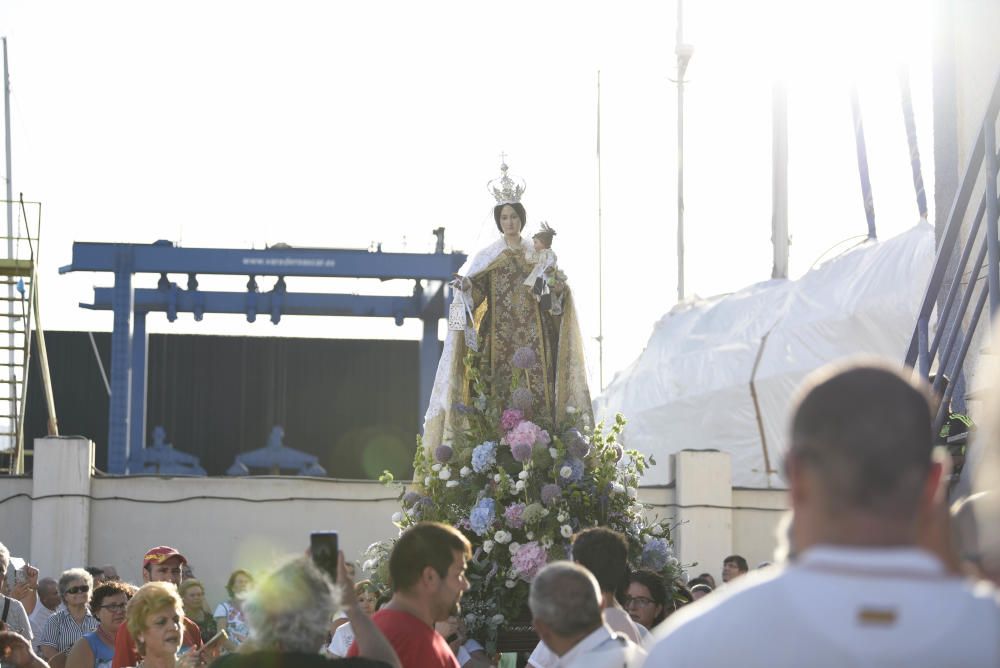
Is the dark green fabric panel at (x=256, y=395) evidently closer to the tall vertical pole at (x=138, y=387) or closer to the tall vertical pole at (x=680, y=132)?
the tall vertical pole at (x=138, y=387)

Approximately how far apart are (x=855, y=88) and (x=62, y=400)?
2566cm

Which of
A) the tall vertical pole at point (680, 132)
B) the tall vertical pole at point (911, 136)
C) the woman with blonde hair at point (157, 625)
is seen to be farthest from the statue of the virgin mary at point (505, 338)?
the tall vertical pole at point (680, 132)

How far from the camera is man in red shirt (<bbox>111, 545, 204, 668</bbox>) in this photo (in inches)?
255

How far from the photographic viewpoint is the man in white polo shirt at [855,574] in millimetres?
2205

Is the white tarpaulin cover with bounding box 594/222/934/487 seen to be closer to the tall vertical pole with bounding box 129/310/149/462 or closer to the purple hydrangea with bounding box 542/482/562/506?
the tall vertical pole with bounding box 129/310/149/462

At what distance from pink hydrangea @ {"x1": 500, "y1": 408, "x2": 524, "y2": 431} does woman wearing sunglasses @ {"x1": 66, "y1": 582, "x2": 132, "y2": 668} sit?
8.77 feet

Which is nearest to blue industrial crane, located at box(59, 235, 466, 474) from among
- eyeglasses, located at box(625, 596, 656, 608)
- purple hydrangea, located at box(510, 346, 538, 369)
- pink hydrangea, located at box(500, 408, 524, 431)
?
purple hydrangea, located at box(510, 346, 538, 369)

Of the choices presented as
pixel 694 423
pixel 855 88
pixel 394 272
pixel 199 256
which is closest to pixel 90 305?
pixel 199 256

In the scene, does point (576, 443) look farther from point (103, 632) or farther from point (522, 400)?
point (103, 632)

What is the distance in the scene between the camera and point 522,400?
9.56 metres

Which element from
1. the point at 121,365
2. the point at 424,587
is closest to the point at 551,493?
the point at 424,587

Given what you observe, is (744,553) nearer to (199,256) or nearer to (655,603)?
(655,603)

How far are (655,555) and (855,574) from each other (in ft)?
→ 22.2

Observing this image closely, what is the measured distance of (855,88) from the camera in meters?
24.1
